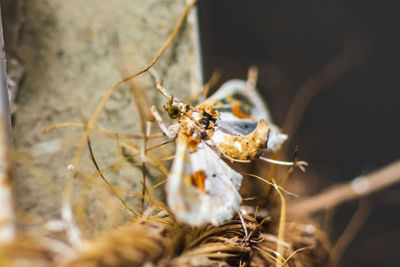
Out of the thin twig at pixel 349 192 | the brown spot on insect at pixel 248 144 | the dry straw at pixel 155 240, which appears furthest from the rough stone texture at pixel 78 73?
the thin twig at pixel 349 192

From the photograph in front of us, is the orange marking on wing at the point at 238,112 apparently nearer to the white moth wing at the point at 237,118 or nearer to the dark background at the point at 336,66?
the white moth wing at the point at 237,118

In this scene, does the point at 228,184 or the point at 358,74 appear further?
the point at 358,74

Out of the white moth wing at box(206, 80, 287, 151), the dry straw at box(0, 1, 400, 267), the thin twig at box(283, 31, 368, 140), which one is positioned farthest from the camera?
the thin twig at box(283, 31, 368, 140)

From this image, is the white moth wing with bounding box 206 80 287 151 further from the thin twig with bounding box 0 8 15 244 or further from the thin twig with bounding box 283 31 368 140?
the thin twig with bounding box 283 31 368 140

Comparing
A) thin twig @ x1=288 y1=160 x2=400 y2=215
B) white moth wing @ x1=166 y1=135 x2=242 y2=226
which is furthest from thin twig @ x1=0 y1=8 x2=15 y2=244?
thin twig @ x1=288 y1=160 x2=400 y2=215

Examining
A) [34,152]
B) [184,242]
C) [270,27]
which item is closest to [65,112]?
[34,152]

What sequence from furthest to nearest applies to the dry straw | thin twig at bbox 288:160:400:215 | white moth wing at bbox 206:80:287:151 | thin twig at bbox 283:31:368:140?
1. thin twig at bbox 283:31:368:140
2. thin twig at bbox 288:160:400:215
3. white moth wing at bbox 206:80:287:151
4. the dry straw

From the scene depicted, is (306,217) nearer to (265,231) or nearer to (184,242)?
(265,231)
